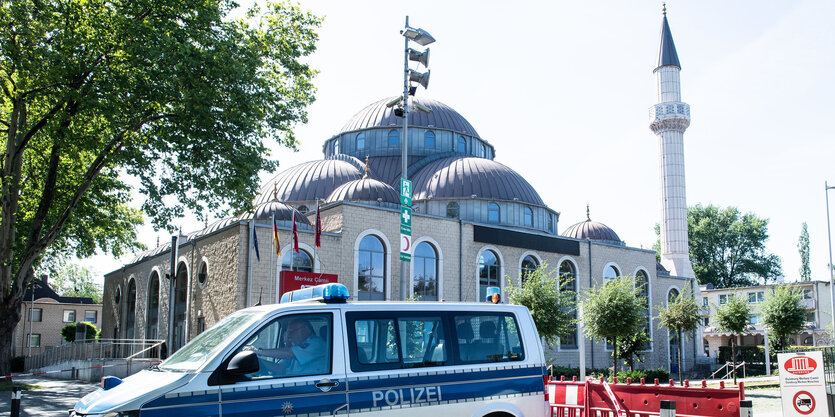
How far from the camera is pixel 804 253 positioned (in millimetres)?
80688

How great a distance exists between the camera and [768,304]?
3197 centimetres

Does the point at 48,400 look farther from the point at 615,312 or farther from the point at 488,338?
the point at 615,312

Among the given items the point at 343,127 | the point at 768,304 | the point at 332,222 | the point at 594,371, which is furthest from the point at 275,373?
the point at 343,127

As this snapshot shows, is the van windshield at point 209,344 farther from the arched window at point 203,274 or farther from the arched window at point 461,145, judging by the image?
the arched window at point 461,145

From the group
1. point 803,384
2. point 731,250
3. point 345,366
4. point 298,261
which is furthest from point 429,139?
point 731,250

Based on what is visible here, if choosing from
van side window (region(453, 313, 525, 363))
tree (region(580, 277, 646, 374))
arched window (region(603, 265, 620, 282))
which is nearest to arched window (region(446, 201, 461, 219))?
arched window (region(603, 265, 620, 282))

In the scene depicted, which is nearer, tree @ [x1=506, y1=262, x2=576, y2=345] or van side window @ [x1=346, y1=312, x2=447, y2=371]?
van side window @ [x1=346, y1=312, x2=447, y2=371]

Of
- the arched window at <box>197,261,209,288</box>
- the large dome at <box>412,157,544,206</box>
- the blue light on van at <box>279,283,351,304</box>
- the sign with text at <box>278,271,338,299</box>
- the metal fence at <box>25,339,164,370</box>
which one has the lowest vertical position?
the metal fence at <box>25,339,164,370</box>

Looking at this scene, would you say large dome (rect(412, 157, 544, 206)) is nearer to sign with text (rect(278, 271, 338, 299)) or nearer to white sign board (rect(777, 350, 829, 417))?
sign with text (rect(278, 271, 338, 299))

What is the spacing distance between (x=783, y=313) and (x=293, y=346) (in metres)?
30.7

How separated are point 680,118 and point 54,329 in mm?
53388

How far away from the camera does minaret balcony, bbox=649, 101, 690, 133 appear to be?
49.7 meters

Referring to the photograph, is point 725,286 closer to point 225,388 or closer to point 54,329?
point 54,329

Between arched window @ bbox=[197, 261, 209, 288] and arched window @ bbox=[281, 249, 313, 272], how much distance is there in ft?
13.8
